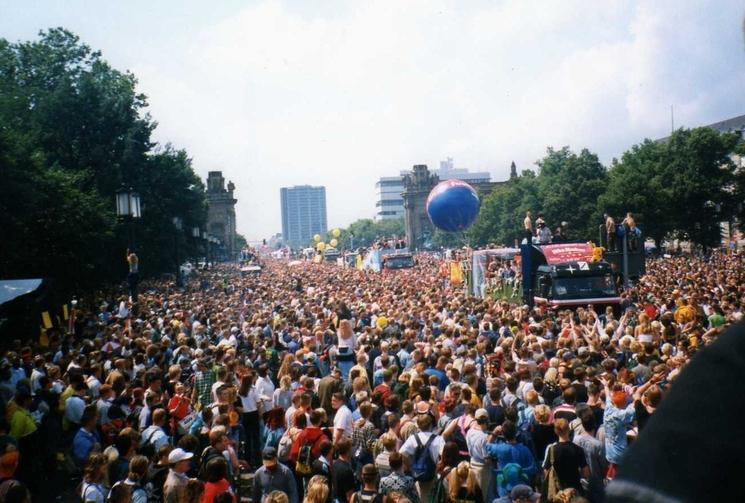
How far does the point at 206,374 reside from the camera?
1245cm

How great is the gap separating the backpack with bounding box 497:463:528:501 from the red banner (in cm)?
1659

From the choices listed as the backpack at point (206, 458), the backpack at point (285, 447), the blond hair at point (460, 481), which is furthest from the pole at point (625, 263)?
the backpack at point (206, 458)

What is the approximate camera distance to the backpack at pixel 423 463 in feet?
27.0

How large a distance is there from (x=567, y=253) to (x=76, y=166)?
28026 mm

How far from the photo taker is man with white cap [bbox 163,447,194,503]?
7471 mm

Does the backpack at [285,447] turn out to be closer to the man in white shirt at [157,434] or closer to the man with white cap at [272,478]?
the man with white cap at [272,478]

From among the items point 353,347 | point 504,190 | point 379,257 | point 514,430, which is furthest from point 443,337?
point 504,190

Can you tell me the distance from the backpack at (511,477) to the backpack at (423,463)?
34.5 inches

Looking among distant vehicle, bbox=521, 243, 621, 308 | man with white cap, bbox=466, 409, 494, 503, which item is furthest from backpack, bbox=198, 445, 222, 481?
distant vehicle, bbox=521, 243, 621, 308

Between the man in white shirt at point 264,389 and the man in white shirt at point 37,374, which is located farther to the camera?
the man in white shirt at point 37,374

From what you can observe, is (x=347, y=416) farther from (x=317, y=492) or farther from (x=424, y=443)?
(x=317, y=492)

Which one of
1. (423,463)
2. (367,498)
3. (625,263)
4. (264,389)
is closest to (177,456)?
(367,498)

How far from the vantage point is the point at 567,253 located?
943 inches

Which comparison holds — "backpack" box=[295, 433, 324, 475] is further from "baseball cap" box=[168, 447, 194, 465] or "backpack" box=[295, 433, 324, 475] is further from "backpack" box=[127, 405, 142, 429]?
"backpack" box=[127, 405, 142, 429]
